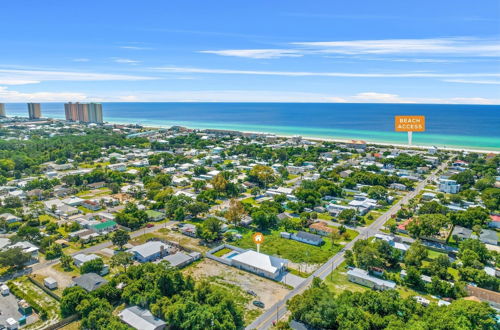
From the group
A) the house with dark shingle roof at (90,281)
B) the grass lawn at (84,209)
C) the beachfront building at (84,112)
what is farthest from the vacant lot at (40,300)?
the beachfront building at (84,112)

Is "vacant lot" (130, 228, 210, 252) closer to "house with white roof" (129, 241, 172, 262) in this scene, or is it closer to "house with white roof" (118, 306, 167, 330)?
"house with white roof" (129, 241, 172, 262)

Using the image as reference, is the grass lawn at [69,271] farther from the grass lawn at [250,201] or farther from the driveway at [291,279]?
the grass lawn at [250,201]

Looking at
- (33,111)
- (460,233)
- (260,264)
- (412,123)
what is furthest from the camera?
(33,111)

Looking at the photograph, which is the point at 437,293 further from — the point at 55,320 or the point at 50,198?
the point at 50,198

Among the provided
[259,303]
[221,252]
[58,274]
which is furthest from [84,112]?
[259,303]

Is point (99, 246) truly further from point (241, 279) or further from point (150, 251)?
point (241, 279)
